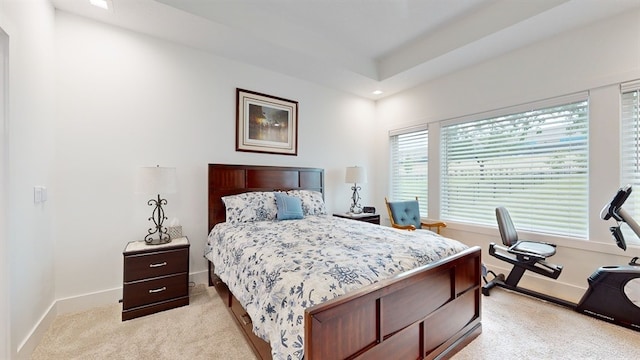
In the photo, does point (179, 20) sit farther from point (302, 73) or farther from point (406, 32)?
point (406, 32)

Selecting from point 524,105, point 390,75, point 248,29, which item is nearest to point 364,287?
point 248,29

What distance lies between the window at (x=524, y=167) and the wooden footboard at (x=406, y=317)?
5.17 feet

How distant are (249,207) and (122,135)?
1.51 metres

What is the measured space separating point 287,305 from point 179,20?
114 inches

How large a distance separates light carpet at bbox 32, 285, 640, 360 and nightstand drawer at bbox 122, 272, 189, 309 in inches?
5.5

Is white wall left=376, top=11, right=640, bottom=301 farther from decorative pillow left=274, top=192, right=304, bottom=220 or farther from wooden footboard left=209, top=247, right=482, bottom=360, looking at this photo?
decorative pillow left=274, top=192, right=304, bottom=220

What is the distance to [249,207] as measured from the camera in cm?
304

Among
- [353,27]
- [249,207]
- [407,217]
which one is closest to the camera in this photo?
[249,207]

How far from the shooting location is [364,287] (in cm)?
134

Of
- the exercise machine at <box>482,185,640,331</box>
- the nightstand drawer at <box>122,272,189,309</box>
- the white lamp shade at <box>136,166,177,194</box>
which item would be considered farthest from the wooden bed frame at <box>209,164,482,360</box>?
the white lamp shade at <box>136,166,177,194</box>

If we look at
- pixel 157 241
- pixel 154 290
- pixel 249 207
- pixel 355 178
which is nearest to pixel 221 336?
pixel 154 290

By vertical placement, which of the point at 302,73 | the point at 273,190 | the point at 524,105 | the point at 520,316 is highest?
the point at 302,73

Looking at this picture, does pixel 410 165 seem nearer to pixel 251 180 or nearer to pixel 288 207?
pixel 288 207

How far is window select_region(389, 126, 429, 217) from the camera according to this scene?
A: 4.29m
